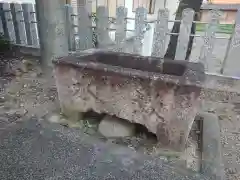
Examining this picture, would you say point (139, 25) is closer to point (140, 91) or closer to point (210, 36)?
point (210, 36)

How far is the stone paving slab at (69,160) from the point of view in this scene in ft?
6.90

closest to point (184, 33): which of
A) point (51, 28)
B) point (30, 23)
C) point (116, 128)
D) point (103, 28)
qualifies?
point (103, 28)

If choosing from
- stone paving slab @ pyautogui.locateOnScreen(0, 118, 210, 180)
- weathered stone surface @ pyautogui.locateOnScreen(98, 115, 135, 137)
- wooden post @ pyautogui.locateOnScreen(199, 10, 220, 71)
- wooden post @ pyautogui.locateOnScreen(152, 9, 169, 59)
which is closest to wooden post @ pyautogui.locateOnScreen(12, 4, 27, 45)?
wooden post @ pyautogui.locateOnScreen(152, 9, 169, 59)

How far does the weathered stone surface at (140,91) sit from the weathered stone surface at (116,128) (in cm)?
19

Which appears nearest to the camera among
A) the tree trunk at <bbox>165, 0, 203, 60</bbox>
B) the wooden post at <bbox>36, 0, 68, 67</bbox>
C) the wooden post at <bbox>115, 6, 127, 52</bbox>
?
the wooden post at <bbox>36, 0, 68, 67</bbox>

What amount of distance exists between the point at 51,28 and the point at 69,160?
2536 mm

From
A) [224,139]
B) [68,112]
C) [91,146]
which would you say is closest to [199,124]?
[224,139]

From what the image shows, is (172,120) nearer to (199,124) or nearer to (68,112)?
(199,124)

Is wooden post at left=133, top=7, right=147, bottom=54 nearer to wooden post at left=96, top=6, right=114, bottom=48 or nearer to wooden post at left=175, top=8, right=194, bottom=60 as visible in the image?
wooden post at left=96, top=6, right=114, bottom=48

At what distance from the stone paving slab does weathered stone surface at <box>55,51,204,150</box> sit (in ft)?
1.11

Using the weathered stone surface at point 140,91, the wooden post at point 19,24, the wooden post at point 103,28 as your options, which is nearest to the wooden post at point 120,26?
the wooden post at point 103,28

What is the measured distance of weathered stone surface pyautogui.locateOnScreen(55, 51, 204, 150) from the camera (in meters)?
2.20

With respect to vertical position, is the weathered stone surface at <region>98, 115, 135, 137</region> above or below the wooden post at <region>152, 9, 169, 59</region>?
below

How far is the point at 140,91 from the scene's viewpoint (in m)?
2.33
